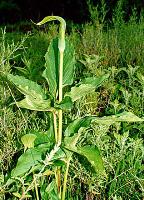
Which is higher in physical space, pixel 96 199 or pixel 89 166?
pixel 89 166

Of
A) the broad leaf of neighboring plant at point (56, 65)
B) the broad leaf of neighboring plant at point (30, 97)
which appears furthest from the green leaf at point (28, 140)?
the broad leaf of neighboring plant at point (56, 65)

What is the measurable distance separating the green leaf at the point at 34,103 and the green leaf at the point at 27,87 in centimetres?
3

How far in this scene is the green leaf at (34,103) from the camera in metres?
1.91

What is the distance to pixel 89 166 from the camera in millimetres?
2068

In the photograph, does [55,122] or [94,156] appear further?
[55,122]

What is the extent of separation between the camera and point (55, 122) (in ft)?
6.77

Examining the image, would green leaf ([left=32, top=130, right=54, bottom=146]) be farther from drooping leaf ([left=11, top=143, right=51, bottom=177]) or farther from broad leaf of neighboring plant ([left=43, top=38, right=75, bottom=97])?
broad leaf of neighboring plant ([left=43, top=38, right=75, bottom=97])

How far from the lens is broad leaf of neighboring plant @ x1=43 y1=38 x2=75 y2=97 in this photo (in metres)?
2.08

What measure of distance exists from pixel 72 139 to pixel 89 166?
0.50 ft

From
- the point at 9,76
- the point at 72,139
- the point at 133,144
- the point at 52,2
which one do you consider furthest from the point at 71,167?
the point at 52,2

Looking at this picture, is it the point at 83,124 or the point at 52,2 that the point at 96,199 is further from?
the point at 52,2

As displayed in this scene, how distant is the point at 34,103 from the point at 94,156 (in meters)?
0.32

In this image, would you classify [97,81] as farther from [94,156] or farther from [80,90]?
[94,156]

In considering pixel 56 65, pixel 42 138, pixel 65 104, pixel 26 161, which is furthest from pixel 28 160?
pixel 56 65
